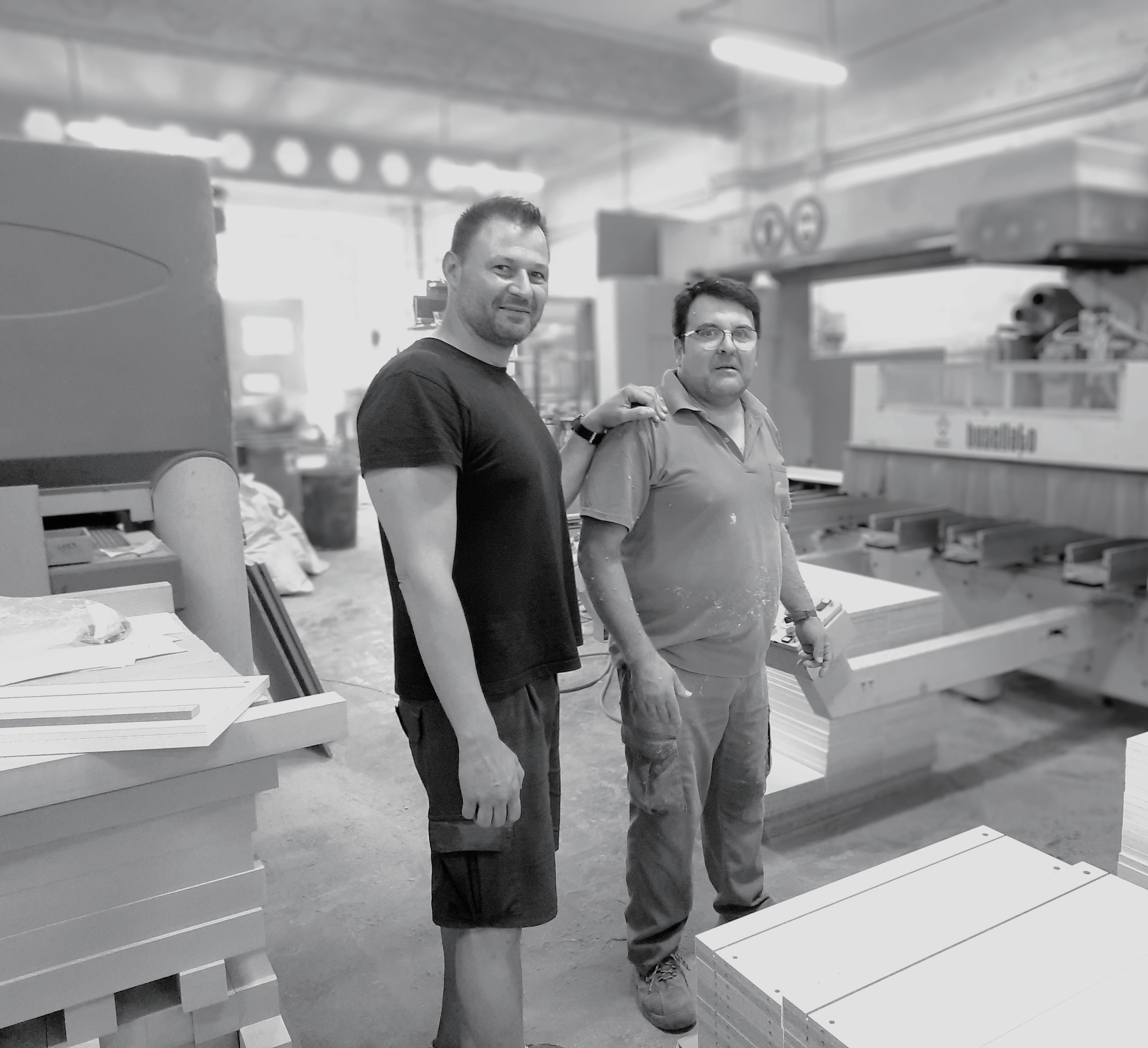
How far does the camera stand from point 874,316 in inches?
316

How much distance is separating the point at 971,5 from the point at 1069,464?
15.0ft

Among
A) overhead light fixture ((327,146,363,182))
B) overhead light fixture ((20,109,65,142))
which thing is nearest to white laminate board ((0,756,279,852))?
overhead light fixture ((20,109,65,142))

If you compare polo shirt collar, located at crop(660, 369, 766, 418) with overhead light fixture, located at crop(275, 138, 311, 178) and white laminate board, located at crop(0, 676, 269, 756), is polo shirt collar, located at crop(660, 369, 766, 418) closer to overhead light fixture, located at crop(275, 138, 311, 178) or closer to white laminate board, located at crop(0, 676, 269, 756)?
white laminate board, located at crop(0, 676, 269, 756)

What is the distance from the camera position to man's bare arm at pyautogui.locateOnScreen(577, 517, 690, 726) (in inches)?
64.1

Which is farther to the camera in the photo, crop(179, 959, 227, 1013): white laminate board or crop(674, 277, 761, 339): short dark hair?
crop(674, 277, 761, 339): short dark hair

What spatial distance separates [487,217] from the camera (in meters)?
1.32

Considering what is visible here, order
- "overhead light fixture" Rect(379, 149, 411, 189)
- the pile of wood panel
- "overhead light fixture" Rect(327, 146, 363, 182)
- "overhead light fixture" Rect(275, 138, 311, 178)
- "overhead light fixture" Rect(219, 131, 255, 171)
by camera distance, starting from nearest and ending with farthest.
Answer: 1. the pile of wood panel
2. "overhead light fixture" Rect(219, 131, 255, 171)
3. "overhead light fixture" Rect(275, 138, 311, 178)
4. "overhead light fixture" Rect(327, 146, 363, 182)
5. "overhead light fixture" Rect(379, 149, 411, 189)

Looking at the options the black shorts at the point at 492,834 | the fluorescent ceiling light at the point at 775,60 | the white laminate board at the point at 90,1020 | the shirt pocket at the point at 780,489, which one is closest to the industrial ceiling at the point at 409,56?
the fluorescent ceiling light at the point at 775,60

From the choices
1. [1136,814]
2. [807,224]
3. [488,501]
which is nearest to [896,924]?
[1136,814]

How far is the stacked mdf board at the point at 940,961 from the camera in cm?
107

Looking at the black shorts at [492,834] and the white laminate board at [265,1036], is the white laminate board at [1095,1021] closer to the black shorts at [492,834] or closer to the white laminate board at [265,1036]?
the black shorts at [492,834]

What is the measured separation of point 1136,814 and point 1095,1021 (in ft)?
1.85

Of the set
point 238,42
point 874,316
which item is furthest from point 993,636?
point 874,316

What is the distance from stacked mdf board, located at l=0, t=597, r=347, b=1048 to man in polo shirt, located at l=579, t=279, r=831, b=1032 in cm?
62
